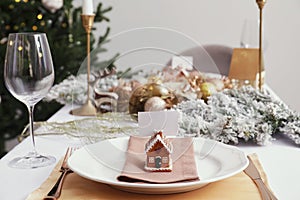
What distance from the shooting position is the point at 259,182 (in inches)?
30.5

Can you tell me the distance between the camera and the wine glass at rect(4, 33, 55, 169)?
3.08 feet

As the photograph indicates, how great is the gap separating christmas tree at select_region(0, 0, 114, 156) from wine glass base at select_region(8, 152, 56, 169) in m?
1.72

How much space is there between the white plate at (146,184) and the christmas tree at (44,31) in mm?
1841

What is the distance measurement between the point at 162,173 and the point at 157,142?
59 millimetres

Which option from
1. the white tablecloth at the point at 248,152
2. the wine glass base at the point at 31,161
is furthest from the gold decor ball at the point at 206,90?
the wine glass base at the point at 31,161

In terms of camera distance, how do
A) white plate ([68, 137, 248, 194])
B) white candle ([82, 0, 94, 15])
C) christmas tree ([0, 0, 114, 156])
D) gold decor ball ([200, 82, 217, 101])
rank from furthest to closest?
christmas tree ([0, 0, 114, 156])
white candle ([82, 0, 94, 15])
gold decor ball ([200, 82, 217, 101])
white plate ([68, 137, 248, 194])

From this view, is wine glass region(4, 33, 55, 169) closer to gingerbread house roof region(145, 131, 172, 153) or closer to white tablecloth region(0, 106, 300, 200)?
white tablecloth region(0, 106, 300, 200)

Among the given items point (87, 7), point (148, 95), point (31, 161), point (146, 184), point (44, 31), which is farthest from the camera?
point (44, 31)

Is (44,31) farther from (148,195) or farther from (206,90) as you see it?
(148,195)

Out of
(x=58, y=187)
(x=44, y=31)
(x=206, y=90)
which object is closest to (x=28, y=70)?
(x=58, y=187)

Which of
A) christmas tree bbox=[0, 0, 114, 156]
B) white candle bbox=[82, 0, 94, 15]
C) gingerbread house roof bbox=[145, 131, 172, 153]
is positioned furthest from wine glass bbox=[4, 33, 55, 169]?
christmas tree bbox=[0, 0, 114, 156]

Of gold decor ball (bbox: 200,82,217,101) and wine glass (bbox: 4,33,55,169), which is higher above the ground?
wine glass (bbox: 4,33,55,169)

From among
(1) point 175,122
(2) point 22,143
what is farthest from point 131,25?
(1) point 175,122

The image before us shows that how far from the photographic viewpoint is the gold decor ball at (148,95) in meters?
0.98
